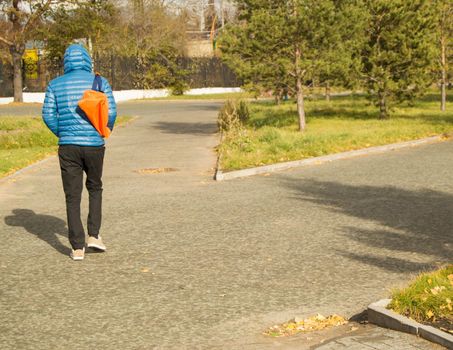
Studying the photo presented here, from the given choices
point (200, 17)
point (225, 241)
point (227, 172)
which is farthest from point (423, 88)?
point (200, 17)

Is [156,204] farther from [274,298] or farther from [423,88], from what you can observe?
[423,88]

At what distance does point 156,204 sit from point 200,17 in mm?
83227

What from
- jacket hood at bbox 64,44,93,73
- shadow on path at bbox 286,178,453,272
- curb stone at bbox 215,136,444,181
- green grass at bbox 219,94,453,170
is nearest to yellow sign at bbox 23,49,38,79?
green grass at bbox 219,94,453,170

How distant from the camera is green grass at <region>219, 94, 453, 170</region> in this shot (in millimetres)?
16359

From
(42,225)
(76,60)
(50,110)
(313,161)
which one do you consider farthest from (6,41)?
(50,110)

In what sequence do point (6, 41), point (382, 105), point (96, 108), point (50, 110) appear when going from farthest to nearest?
point (6, 41) → point (382, 105) → point (50, 110) → point (96, 108)

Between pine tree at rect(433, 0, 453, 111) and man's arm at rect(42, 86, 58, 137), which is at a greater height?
pine tree at rect(433, 0, 453, 111)

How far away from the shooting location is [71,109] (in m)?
7.54

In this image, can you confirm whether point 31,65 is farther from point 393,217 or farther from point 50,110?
point 50,110

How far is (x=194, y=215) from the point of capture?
1002 centimetres

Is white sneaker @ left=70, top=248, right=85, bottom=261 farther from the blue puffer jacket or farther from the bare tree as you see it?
the bare tree

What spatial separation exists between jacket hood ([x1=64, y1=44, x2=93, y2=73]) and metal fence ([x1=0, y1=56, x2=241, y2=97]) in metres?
38.5

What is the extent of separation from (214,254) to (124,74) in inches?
1766

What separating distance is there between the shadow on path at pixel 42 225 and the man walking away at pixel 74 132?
568 millimetres
